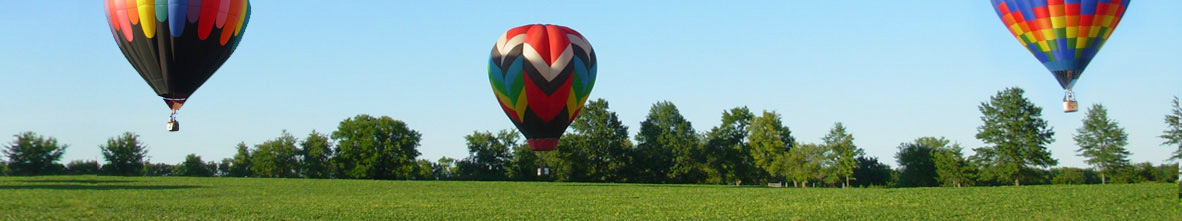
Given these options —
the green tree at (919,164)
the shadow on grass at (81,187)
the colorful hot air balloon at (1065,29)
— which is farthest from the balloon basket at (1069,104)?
the green tree at (919,164)

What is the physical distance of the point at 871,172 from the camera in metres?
83.4

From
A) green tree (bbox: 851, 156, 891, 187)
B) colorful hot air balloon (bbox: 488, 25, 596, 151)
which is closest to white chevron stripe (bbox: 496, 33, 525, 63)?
colorful hot air balloon (bbox: 488, 25, 596, 151)

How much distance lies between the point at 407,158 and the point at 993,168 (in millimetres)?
39314

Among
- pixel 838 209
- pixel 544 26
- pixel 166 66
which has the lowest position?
pixel 838 209

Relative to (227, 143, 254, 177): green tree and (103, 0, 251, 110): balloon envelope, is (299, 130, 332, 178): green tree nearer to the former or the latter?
(227, 143, 254, 177): green tree

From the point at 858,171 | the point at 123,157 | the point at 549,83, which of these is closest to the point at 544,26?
the point at 549,83

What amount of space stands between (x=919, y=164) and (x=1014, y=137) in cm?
1240

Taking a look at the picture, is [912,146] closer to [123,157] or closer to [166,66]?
[123,157]

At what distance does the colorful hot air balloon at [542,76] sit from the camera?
3416 cm

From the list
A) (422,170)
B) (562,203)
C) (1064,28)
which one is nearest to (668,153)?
(422,170)

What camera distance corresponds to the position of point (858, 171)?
82062mm

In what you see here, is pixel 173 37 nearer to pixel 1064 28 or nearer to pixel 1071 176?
pixel 1064 28

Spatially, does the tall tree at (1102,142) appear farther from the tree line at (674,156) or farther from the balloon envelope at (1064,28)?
the balloon envelope at (1064,28)

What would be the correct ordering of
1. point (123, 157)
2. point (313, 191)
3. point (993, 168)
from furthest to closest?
point (123, 157) → point (993, 168) → point (313, 191)
